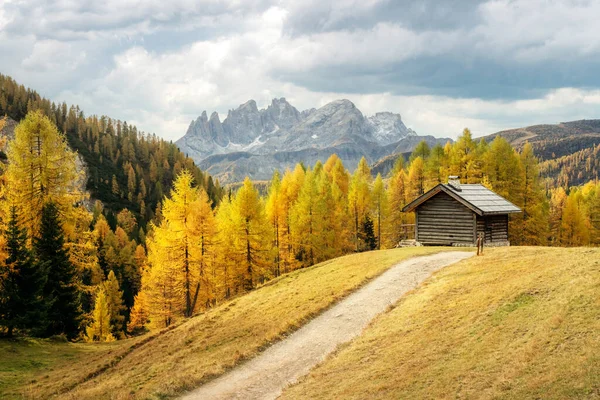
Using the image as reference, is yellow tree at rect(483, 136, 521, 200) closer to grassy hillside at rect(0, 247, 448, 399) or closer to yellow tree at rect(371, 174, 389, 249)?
yellow tree at rect(371, 174, 389, 249)

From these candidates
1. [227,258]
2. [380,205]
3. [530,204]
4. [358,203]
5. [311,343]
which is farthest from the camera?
[380,205]

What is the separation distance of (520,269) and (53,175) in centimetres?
3324

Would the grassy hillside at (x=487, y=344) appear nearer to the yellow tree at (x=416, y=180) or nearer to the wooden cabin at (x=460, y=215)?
the wooden cabin at (x=460, y=215)

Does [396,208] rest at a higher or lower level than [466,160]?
lower

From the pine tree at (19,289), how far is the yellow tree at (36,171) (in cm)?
502

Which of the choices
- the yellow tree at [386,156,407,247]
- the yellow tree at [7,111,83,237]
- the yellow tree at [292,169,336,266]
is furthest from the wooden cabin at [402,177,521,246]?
the yellow tree at [7,111,83,237]

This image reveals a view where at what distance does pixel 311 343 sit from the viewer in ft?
65.7

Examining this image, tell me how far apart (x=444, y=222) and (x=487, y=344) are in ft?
102

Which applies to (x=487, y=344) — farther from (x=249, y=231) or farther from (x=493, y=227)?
(x=249, y=231)

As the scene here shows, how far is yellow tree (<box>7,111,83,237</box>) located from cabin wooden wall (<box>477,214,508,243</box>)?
118ft

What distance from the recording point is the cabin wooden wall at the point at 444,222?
1651 inches

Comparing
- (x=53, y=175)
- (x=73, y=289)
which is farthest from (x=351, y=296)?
(x=53, y=175)

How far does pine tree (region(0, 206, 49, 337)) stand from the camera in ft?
93.2

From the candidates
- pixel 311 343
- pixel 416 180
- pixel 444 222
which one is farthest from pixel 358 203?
pixel 311 343
